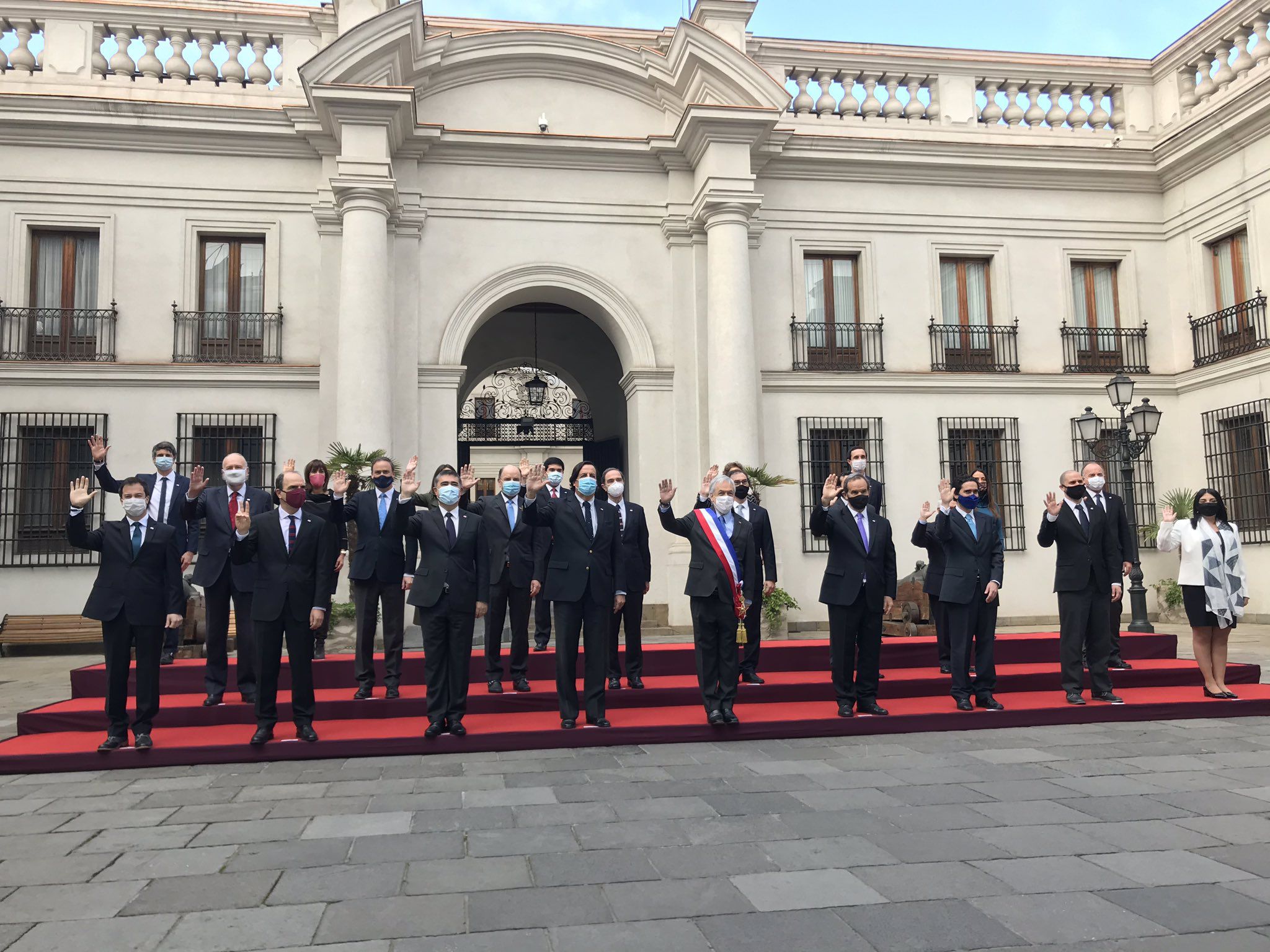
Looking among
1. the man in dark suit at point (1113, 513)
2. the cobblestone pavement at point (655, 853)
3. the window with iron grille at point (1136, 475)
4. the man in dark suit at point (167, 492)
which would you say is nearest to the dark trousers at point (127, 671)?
the cobblestone pavement at point (655, 853)

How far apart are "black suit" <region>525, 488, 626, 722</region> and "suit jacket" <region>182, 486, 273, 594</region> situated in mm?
2188

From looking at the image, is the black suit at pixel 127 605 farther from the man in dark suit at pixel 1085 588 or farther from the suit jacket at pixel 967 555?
the man in dark suit at pixel 1085 588

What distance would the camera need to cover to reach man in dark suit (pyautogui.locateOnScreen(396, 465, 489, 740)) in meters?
6.93

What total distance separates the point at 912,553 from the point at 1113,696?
7.44 m

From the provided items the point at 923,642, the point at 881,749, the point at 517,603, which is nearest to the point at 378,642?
the point at 517,603

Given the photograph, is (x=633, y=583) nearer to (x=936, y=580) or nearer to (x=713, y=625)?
(x=713, y=625)

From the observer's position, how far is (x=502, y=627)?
823 centimetres

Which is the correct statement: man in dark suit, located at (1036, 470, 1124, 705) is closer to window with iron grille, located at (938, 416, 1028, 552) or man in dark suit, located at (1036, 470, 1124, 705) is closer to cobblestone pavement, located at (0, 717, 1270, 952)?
cobblestone pavement, located at (0, 717, 1270, 952)

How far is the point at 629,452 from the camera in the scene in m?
15.6

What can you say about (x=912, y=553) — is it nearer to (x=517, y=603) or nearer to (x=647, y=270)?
(x=647, y=270)

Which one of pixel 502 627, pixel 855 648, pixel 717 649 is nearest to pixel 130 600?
pixel 502 627

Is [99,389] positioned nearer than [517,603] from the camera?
No

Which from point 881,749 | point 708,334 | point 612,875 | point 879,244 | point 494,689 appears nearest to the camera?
point 612,875

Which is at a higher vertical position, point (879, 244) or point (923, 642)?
point (879, 244)
